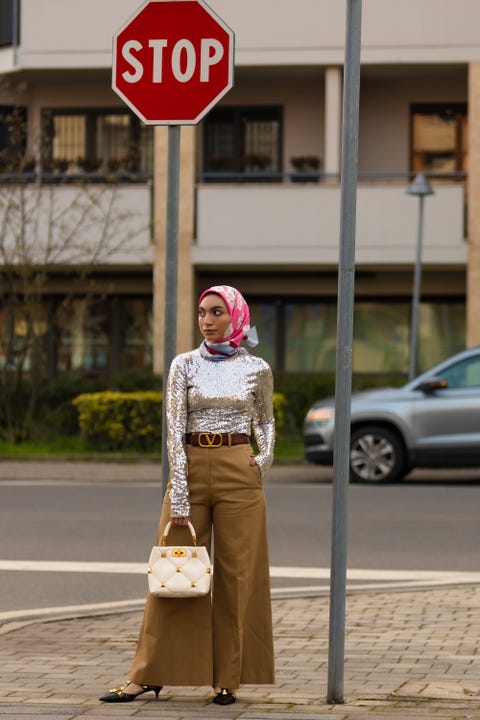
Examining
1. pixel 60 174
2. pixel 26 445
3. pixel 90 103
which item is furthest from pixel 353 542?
pixel 90 103

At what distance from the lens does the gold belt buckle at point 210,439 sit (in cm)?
626

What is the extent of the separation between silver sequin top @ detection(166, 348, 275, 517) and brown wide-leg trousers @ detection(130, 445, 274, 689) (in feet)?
0.28

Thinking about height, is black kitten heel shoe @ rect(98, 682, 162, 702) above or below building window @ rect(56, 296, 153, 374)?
below

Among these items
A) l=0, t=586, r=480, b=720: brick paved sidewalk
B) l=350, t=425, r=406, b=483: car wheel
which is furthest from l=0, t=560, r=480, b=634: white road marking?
l=350, t=425, r=406, b=483: car wheel

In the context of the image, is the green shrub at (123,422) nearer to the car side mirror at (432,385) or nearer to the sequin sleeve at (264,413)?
the car side mirror at (432,385)

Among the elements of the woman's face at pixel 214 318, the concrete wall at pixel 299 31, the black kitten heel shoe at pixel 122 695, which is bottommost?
the black kitten heel shoe at pixel 122 695

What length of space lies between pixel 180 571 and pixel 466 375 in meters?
12.7

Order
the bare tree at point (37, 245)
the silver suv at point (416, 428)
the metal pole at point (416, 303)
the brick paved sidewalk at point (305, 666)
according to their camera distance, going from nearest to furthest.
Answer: the brick paved sidewalk at point (305, 666)
the silver suv at point (416, 428)
the metal pole at point (416, 303)
the bare tree at point (37, 245)

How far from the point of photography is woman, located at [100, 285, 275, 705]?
243 inches

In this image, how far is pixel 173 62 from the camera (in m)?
6.36

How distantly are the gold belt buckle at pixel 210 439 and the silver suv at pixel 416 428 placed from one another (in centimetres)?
1208

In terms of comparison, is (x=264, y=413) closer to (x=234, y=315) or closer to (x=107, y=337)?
(x=234, y=315)

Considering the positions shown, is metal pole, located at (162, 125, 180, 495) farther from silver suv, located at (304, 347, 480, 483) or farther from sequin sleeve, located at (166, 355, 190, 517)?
silver suv, located at (304, 347, 480, 483)

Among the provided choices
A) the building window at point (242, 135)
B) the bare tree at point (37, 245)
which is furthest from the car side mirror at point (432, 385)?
the building window at point (242, 135)
